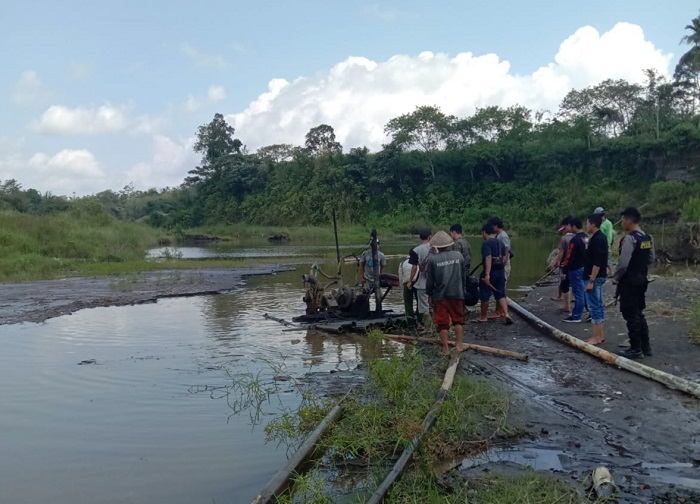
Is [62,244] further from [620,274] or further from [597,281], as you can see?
[620,274]

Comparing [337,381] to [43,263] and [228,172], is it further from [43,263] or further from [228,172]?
[228,172]

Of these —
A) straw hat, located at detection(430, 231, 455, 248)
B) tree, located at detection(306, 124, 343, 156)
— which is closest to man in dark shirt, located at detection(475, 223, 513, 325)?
straw hat, located at detection(430, 231, 455, 248)

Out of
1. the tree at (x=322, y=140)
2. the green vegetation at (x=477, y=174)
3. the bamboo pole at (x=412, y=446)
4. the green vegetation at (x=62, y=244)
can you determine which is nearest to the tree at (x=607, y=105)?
the green vegetation at (x=477, y=174)

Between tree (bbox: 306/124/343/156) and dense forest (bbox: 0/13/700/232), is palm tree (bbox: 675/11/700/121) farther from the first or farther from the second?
tree (bbox: 306/124/343/156)

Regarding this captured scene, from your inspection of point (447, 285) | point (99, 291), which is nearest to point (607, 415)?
point (447, 285)

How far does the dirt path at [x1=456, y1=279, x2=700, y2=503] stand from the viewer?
4.61 meters

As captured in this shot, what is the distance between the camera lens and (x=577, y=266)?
10.4 metres

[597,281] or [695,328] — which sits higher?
[597,281]

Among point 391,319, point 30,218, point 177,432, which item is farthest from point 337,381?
point 30,218

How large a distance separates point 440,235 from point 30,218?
28783 mm

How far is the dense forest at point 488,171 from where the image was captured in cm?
5031

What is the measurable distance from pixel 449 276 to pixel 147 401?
4344 mm

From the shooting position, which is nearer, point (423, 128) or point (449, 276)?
point (449, 276)

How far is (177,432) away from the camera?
638 centimetres
